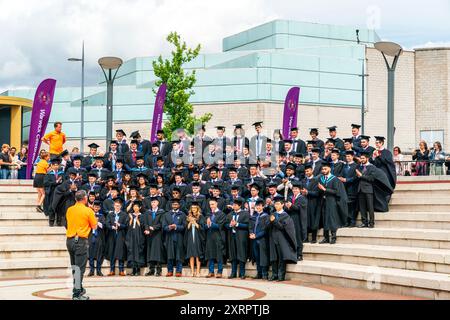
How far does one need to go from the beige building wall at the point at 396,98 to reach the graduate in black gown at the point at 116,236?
32.9m

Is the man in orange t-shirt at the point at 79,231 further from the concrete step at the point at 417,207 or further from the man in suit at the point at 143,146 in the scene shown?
the concrete step at the point at 417,207

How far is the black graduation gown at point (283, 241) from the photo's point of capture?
14.2 metres

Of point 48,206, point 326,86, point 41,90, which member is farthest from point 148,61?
point 48,206

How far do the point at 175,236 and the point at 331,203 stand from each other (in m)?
3.21

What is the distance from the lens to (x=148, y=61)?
52.9m

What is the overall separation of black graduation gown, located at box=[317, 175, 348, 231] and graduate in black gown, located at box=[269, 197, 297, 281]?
38.9 inches

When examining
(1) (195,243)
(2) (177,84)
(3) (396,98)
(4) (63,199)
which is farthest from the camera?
(3) (396,98)

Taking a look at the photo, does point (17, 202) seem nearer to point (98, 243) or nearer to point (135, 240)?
point (98, 243)

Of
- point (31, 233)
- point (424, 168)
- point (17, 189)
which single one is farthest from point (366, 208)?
point (17, 189)

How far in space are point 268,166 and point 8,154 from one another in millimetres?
8184

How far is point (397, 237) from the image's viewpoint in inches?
554

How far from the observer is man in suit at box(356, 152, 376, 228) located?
1523cm

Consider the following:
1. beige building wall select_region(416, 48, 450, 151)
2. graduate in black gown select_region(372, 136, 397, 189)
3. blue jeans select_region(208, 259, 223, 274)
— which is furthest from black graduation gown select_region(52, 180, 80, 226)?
beige building wall select_region(416, 48, 450, 151)

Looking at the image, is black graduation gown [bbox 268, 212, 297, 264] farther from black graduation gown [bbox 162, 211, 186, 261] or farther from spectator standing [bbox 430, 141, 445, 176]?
spectator standing [bbox 430, 141, 445, 176]
